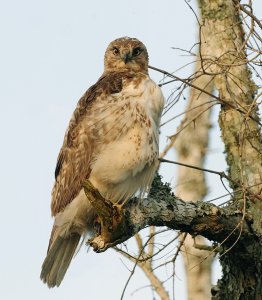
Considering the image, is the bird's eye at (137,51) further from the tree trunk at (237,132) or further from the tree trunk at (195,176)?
the tree trunk at (195,176)

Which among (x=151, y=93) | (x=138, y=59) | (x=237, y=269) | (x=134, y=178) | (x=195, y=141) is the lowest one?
(x=237, y=269)

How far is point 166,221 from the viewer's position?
598 cm

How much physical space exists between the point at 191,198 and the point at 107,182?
3.02 metres

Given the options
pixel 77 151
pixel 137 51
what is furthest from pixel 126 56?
pixel 77 151

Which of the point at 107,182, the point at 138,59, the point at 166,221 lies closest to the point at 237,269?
the point at 166,221

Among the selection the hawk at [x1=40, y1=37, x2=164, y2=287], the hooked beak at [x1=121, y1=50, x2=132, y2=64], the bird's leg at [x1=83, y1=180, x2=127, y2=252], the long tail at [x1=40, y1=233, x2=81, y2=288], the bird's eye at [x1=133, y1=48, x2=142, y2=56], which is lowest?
the bird's leg at [x1=83, y1=180, x2=127, y2=252]

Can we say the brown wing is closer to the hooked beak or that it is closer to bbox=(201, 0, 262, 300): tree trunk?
the hooked beak

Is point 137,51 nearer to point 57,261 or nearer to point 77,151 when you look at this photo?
point 77,151

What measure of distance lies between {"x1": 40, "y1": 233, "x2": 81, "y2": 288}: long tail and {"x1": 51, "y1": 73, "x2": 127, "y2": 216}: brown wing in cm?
25

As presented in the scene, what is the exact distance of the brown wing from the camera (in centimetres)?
629

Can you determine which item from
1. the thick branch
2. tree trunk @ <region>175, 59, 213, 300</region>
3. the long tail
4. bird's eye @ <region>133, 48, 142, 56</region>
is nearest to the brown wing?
the long tail

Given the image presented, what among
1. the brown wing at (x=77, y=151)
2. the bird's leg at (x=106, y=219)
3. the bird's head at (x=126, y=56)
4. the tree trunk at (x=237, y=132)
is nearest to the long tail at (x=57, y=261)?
the brown wing at (x=77, y=151)

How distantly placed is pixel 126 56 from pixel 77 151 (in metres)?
1.36

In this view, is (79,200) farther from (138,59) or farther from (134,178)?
(138,59)
